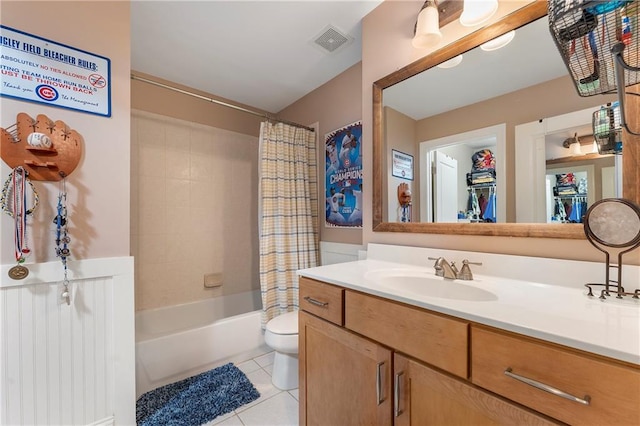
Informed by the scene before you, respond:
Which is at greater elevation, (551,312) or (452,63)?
(452,63)

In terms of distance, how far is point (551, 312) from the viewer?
25.1 inches

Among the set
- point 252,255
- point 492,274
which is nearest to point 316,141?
point 252,255

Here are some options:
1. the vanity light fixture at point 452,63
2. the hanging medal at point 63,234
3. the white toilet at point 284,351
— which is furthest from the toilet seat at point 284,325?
the vanity light fixture at point 452,63

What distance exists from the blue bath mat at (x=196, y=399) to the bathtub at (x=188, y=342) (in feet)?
0.25

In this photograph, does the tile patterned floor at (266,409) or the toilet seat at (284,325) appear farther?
the toilet seat at (284,325)

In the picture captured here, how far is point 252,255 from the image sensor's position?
2783 millimetres

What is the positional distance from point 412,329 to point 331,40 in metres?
1.83

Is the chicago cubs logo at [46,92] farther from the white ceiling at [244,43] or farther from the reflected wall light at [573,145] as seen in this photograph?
the reflected wall light at [573,145]

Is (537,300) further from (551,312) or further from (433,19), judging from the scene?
(433,19)

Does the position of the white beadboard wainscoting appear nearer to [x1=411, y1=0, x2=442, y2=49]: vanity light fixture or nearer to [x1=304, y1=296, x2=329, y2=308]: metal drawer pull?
[x1=304, y1=296, x2=329, y2=308]: metal drawer pull

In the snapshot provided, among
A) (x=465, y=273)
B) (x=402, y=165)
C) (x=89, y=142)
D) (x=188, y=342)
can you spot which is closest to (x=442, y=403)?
(x=465, y=273)

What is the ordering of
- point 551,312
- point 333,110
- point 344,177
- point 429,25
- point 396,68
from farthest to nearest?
point 333,110 < point 344,177 < point 396,68 < point 429,25 < point 551,312

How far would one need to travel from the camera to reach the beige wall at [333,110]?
1.98 meters

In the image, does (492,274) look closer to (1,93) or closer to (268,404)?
(268,404)
